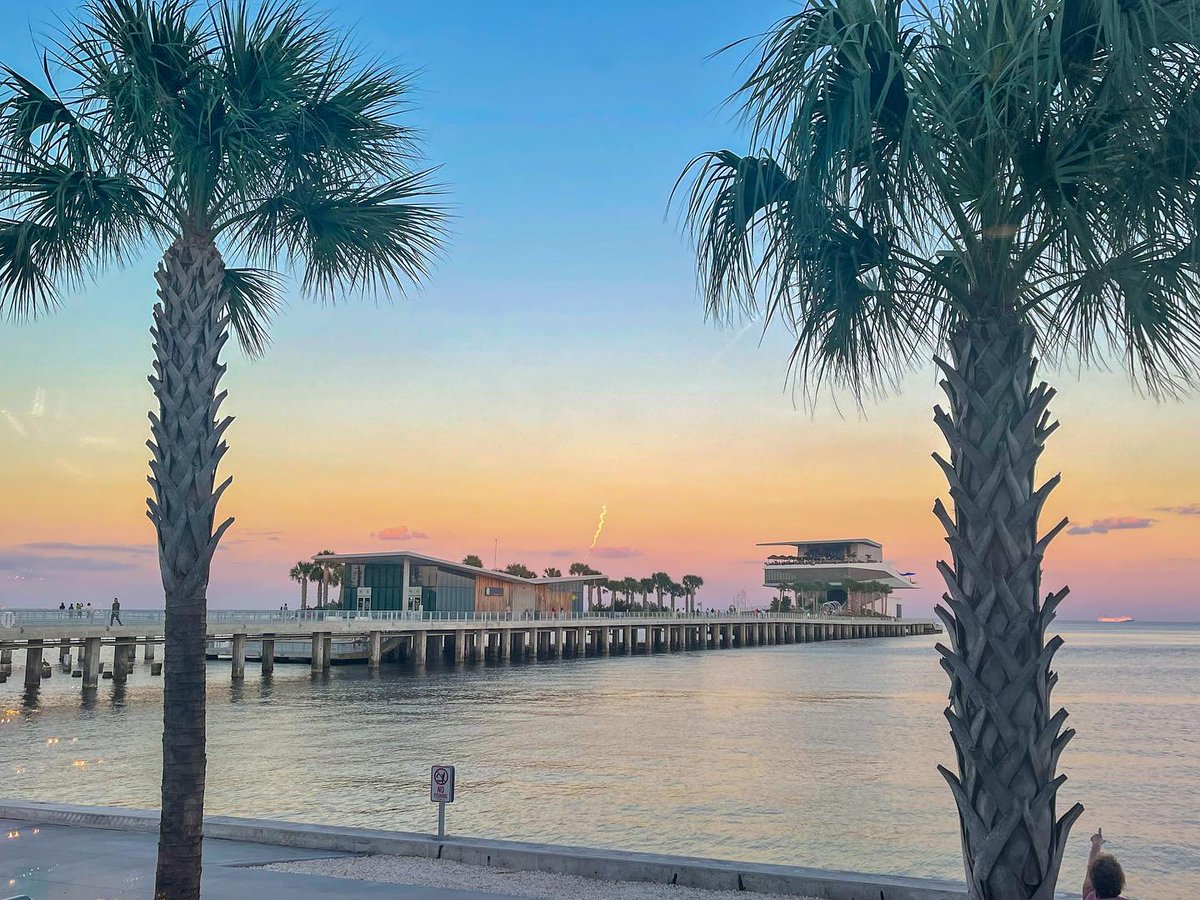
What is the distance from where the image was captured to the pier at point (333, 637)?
49.3 m

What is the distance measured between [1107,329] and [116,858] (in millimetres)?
10789

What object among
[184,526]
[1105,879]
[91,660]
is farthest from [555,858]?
[91,660]

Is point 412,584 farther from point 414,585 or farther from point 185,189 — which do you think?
point 185,189

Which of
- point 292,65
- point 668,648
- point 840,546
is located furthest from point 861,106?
point 840,546

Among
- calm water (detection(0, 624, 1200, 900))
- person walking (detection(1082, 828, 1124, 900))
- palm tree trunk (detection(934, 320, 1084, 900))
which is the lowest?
calm water (detection(0, 624, 1200, 900))

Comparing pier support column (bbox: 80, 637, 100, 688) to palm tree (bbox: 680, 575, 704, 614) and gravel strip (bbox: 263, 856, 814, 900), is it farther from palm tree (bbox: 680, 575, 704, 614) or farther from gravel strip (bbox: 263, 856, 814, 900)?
palm tree (bbox: 680, 575, 704, 614)

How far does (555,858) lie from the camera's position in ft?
35.9

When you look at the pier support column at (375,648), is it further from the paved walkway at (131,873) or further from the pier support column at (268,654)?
the paved walkway at (131,873)

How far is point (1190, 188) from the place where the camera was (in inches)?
234

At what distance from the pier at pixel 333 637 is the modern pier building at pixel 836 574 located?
5042 cm

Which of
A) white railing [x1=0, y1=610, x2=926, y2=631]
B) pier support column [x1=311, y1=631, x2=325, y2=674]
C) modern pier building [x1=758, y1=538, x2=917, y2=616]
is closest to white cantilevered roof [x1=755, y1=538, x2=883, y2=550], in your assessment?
modern pier building [x1=758, y1=538, x2=917, y2=616]

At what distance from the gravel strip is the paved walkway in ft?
1.06

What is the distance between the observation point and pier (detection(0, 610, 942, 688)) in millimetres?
49344

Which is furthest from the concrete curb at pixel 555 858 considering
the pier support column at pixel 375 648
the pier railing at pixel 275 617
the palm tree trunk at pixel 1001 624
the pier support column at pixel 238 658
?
the pier support column at pixel 375 648
